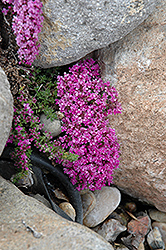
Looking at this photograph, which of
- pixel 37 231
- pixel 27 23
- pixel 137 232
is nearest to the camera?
pixel 37 231

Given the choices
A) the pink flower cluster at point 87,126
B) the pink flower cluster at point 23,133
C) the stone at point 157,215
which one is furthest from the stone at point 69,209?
the stone at point 157,215

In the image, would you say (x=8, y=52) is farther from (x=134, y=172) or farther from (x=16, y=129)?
(x=134, y=172)

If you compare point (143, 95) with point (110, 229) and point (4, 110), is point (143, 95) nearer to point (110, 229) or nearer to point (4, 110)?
point (4, 110)

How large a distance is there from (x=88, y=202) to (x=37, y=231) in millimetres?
1660

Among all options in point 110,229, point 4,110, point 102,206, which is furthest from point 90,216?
point 4,110

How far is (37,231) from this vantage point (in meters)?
1.80

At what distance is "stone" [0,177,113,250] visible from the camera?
1.69 metres

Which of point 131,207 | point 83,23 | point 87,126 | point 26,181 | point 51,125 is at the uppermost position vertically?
point 83,23

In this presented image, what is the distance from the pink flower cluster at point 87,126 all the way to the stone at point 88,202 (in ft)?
1.47

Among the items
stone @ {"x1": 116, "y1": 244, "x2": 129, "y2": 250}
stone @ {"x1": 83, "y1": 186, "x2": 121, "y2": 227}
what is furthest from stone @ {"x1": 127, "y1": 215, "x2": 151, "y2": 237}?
stone @ {"x1": 83, "y1": 186, "x2": 121, "y2": 227}

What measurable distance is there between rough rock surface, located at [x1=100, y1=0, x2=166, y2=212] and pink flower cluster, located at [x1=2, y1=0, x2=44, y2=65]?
3.19 feet

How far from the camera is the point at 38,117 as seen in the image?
9.09 feet

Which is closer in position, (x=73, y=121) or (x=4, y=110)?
(x=4, y=110)

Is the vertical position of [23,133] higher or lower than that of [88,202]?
higher
